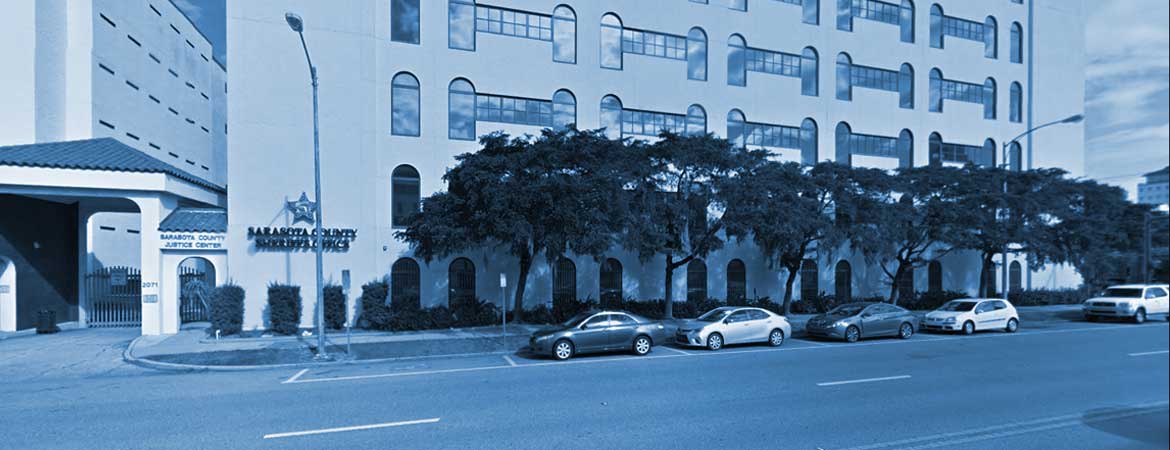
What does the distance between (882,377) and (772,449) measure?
587cm

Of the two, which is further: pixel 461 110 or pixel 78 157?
pixel 461 110

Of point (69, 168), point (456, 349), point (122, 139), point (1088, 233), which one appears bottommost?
point (456, 349)

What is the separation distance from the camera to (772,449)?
7102 millimetres

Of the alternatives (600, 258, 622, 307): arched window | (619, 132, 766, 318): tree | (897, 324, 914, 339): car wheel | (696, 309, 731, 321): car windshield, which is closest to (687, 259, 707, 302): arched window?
(600, 258, 622, 307): arched window

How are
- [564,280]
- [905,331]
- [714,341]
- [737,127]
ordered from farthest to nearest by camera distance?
[737,127], [564,280], [905,331], [714,341]

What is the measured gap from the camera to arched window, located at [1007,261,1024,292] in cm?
3272

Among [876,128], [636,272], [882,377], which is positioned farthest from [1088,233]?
[882,377]

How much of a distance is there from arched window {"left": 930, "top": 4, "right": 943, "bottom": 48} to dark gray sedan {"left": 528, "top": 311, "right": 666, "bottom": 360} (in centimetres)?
2694

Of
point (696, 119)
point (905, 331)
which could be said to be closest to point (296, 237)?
point (696, 119)

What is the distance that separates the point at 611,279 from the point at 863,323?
408 inches

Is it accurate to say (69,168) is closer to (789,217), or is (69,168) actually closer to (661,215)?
(661,215)

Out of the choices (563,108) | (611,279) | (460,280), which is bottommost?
(611,279)

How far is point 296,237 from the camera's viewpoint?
829 inches

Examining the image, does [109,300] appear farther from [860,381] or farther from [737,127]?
[737,127]
